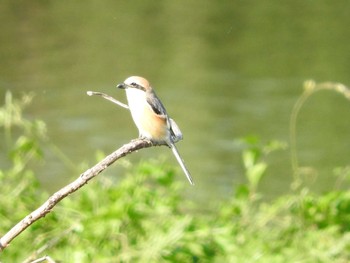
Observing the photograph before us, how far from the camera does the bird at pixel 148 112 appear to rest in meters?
3.12

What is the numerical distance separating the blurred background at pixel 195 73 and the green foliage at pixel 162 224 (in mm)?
3811

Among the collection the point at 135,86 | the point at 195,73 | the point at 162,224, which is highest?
the point at 195,73

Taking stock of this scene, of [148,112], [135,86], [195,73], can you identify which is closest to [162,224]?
[148,112]

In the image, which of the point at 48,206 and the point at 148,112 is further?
the point at 148,112

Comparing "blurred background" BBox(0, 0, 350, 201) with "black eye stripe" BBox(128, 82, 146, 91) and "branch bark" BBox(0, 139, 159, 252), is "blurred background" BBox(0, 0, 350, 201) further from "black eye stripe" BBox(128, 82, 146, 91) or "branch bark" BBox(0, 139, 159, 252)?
"branch bark" BBox(0, 139, 159, 252)

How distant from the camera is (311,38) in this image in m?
14.6

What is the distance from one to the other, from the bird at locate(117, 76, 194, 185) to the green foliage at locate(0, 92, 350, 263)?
853 mm

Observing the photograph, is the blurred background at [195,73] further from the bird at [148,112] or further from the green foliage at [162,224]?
the bird at [148,112]

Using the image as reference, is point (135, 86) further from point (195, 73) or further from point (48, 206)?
point (195, 73)

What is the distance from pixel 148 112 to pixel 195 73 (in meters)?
10.0

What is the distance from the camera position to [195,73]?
43.8 feet

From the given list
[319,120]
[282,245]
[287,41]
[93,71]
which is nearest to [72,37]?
[93,71]

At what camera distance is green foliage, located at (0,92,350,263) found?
14.6 feet

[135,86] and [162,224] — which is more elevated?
[162,224]
